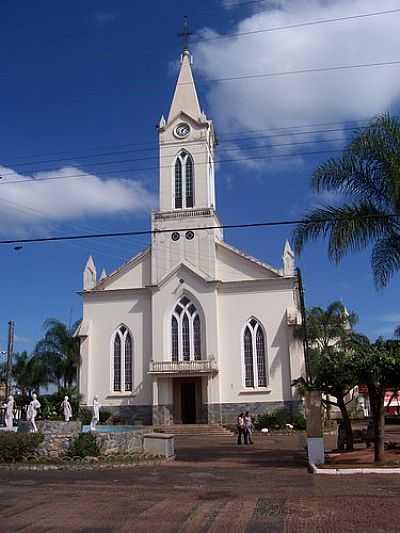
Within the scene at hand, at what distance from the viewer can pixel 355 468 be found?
51.2ft

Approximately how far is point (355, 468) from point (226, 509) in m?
6.19

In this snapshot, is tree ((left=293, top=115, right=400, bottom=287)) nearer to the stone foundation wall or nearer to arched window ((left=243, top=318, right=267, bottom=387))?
the stone foundation wall

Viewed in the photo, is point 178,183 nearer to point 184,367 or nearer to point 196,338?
point 196,338

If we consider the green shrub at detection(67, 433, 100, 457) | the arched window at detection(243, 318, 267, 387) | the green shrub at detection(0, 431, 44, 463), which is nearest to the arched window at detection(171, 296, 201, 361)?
the arched window at detection(243, 318, 267, 387)

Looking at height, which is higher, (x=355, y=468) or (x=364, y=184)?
(x=364, y=184)

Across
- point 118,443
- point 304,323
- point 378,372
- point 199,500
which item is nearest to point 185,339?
point 304,323

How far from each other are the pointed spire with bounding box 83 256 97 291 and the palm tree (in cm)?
673

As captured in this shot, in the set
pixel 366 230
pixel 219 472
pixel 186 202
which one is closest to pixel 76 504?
pixel 219 472

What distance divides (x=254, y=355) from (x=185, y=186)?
12904mm

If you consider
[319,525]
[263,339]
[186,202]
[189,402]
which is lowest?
[319,525]

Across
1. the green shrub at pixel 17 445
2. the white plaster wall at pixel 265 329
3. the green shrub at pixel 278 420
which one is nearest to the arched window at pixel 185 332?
the white plaster wall at pixel 265 329

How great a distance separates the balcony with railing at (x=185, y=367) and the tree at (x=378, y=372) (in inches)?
828

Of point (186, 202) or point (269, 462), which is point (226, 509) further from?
point (186, 202)

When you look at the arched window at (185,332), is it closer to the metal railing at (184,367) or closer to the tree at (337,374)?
the metal railing at (184,367)
